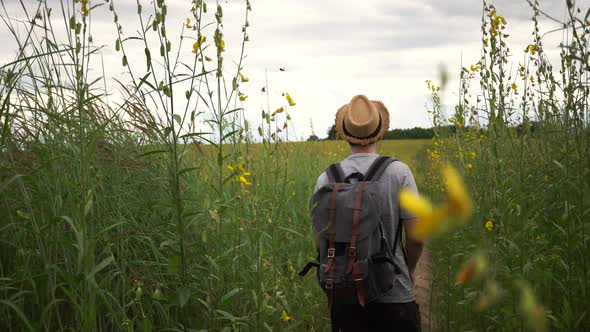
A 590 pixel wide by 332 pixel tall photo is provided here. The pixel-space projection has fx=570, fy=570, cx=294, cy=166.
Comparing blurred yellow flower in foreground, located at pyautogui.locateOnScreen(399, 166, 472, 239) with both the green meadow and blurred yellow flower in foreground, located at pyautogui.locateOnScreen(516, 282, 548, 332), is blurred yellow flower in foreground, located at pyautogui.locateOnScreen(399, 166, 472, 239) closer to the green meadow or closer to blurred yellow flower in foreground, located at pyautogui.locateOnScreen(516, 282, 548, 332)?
blurred yellow flower in foreground, located at pyautogui.locateOnScreen(516, 282, 548, 332)

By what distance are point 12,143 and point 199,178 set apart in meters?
1.96

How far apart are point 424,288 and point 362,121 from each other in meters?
2.72

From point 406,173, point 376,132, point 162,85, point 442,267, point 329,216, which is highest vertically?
point 162,85

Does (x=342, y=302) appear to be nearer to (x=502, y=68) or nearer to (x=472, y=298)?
(x=472, y=298)

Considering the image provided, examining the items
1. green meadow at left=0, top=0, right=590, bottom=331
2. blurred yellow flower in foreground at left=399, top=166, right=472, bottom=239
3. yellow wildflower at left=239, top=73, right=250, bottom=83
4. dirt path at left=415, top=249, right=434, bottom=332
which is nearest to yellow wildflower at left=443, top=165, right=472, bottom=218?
blurred yellow flower in foreground at left=399, top=166, right=472, bottom=239

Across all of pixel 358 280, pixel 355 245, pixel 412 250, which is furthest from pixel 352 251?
pixel 412 250

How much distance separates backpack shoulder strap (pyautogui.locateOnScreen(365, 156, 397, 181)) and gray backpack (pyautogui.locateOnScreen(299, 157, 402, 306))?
6 cm

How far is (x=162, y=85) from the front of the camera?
2428 mm

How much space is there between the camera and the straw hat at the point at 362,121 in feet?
9.91

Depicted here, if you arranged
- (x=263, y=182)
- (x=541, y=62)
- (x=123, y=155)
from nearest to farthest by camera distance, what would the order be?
(x=123, y=155) → (x=541, y=62) → (x=263, y=182)

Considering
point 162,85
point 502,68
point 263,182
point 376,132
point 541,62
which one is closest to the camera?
point 162,85

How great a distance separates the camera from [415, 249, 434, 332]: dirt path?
14.4 ft

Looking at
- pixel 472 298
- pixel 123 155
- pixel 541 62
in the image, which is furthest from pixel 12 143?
pixel 541 62

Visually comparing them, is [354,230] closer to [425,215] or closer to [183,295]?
[183,295]
